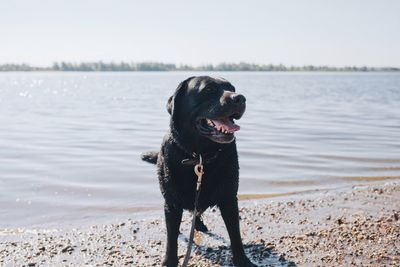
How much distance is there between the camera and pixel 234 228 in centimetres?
483

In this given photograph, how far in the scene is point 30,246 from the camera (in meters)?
5.56

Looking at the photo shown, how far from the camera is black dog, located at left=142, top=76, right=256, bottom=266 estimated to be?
457 cm

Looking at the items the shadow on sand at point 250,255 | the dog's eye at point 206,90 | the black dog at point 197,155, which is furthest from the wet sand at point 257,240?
the dog's eye at point 206,90

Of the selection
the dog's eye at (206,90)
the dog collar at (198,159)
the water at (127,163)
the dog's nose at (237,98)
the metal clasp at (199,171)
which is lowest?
the water at (127,163)

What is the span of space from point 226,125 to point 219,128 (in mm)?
67

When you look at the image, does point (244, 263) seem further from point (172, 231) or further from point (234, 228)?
point (172, 231)

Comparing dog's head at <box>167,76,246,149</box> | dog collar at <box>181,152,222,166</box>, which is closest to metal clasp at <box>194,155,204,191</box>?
dog collar at <box>181,152,222,166</box>

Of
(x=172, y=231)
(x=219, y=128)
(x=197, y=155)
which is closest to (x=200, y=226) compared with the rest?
(x=172, y=231)

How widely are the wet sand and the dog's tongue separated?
150cm

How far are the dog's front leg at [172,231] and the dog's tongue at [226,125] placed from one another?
0.96 m

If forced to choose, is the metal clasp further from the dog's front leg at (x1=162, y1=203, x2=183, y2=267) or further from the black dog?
the dog's front leg at (x1=162, y1=203, x2=183, y2=267)

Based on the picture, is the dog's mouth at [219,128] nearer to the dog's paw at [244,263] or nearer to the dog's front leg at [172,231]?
the dog's front leg at [172,231]

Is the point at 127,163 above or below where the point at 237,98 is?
below

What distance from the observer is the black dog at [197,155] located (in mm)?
4570
